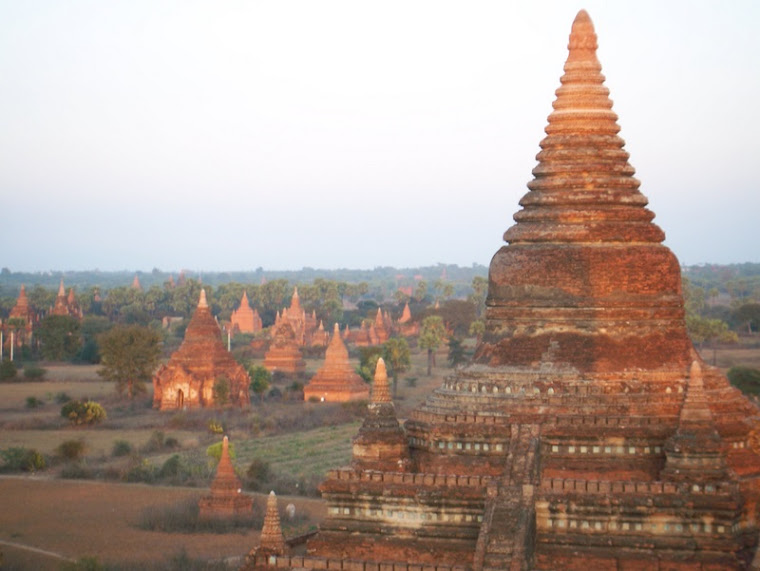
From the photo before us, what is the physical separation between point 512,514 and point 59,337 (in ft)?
209

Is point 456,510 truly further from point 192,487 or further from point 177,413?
point 177,413

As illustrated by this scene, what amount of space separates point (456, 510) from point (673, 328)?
321 centimetres

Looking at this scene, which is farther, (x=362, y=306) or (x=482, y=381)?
(x=362, y=306)

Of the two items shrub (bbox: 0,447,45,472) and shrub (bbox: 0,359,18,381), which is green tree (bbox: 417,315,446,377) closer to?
shrub (bbox: 0,359,18,381)

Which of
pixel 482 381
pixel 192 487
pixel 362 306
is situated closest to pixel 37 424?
pixel 192 487

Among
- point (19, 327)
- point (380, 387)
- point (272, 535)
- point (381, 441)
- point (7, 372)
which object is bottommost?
point (7, 372)

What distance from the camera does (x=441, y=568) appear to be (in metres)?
14.4

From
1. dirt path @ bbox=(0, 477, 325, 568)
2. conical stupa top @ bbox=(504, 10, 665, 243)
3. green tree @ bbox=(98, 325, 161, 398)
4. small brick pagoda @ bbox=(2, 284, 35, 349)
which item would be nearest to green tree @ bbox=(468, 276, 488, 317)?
small brick pagoda @ bbox=(2, 284, 35, 349)

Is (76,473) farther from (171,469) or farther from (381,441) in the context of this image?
(381,441)

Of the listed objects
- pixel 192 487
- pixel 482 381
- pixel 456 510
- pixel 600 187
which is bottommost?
pixel 192 487

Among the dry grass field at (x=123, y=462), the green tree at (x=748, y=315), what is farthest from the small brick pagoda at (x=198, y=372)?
the green tree at (x=748, y=315)

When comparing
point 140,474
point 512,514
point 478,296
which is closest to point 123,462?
point 140,474

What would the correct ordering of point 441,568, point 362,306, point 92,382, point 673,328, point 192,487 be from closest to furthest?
point 441,568, point 673,328, point 192,487, point 92,382, point 362,306

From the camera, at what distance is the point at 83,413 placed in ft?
149
